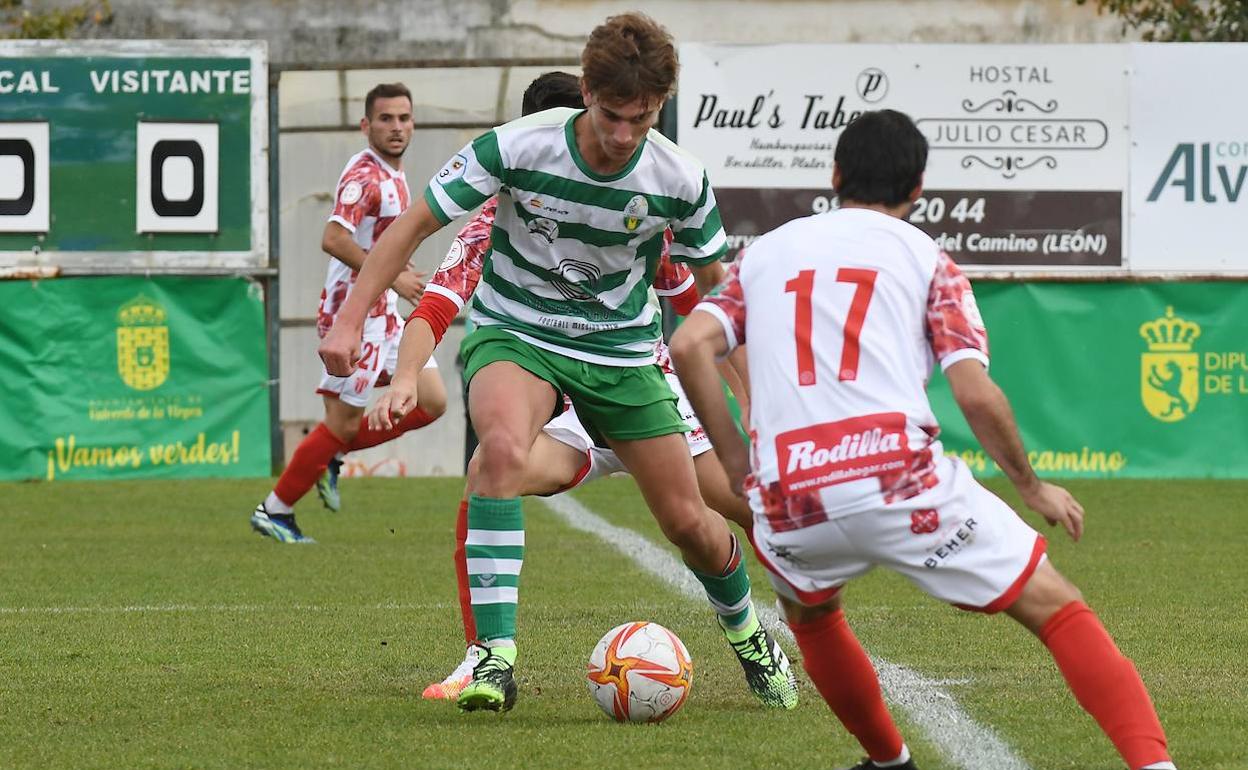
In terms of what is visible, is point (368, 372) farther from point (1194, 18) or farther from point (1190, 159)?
point (1194, 18)

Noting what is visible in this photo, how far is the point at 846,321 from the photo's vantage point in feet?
13.0

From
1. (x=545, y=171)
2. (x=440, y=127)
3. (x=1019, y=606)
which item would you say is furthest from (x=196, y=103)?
(x=1019, y=606)

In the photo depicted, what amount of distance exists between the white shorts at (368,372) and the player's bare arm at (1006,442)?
6166 millimetres

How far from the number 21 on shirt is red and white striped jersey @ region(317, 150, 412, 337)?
6.05 metres

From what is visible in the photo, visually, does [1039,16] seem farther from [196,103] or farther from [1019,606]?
[1019,606]

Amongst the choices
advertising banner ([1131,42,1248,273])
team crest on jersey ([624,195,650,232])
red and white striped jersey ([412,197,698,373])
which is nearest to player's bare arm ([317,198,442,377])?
red and white striped jersey ([412,197,698,373])

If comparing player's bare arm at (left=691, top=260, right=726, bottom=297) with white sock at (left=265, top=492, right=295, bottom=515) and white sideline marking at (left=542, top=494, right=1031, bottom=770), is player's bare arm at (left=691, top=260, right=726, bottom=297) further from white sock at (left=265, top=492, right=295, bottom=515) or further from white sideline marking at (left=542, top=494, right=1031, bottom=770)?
white sock at (left=265, top=492, right=295, bottom=515)

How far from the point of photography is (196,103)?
14258 mm

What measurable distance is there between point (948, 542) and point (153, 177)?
11.3m

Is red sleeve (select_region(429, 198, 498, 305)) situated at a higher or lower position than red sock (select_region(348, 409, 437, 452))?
higher

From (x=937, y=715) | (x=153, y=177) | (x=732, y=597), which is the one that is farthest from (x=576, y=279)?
(x=153, y=177)

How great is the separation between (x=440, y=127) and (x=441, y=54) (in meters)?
6.80

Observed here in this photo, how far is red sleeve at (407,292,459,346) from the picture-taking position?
558 cm

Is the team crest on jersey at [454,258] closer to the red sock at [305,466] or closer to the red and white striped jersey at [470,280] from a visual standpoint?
the red and white striped jersey at [470,280]
